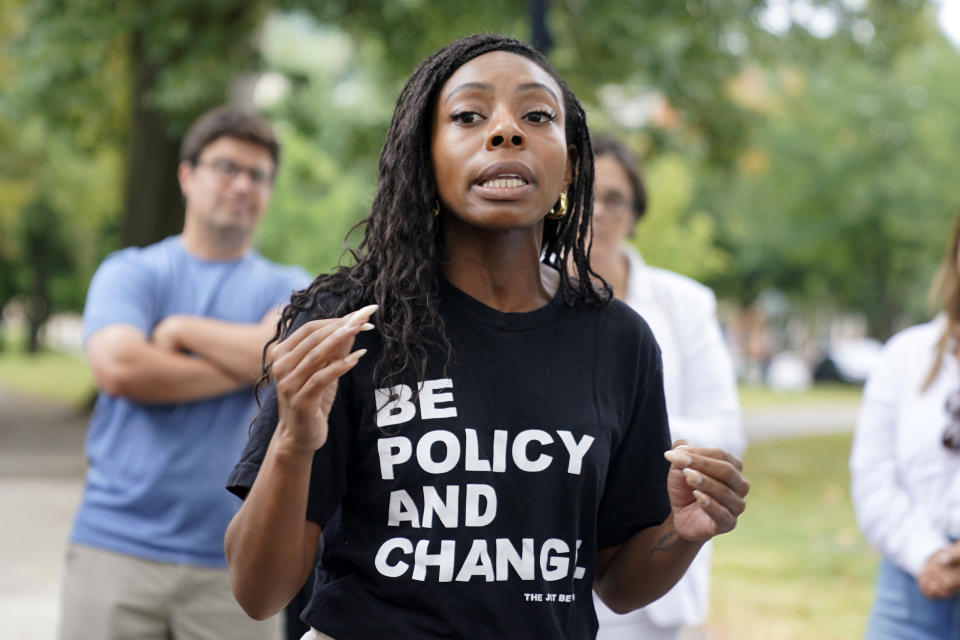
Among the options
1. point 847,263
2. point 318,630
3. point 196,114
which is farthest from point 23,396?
point 318,630

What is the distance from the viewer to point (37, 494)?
41.9 ft

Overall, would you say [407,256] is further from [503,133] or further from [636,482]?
[636,482]

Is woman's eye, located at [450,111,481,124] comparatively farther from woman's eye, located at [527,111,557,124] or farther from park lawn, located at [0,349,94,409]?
park lawn, located at [0,349,94,409]

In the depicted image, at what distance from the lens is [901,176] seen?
28.6 m

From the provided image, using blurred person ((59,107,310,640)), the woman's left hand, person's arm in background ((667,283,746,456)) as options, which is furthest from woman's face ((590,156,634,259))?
the woman's left hand

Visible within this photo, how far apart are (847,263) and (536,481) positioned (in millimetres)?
36879

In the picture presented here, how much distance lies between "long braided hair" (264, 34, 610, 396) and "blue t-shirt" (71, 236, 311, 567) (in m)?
1.58

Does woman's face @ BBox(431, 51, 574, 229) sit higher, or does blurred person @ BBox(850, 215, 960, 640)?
woman's face @ BBox(431, 51, 574, 229)

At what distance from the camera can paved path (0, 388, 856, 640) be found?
7895 mm

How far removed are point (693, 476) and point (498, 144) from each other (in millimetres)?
651

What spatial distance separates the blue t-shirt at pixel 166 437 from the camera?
3531 mm

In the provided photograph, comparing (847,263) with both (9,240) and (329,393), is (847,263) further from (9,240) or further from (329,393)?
(329,393)

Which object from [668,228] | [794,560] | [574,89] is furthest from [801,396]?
[794,560]

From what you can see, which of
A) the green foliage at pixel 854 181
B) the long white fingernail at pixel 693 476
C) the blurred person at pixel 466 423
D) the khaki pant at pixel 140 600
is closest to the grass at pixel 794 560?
the khaki pant at pixel 140 600
